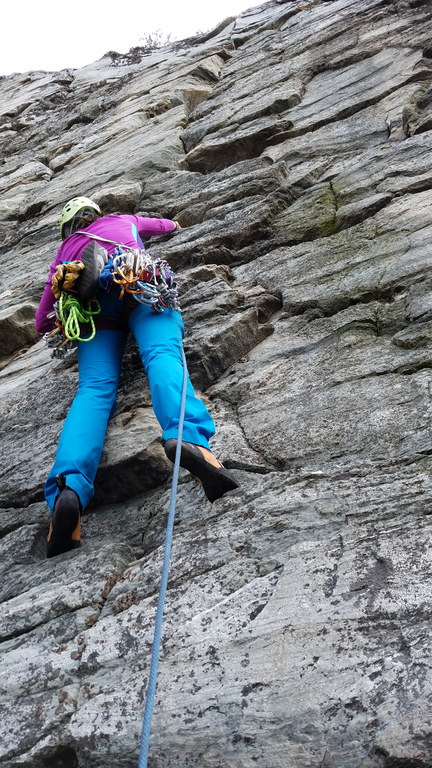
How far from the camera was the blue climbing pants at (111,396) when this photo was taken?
4234 millimetres

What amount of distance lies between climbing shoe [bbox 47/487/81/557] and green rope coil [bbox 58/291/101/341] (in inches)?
53.8

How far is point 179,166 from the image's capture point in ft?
34.4

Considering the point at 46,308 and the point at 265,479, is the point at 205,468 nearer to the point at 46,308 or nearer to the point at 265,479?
the point at 265,479

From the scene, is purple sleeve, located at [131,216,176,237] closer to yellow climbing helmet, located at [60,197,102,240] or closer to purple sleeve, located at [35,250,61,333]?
yellow climbing helmet, located at [60,197,102,240]

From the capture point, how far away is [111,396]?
16.3ft

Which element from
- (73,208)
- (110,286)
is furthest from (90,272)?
(73,208)

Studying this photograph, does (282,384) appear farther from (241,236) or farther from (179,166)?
(179,166)

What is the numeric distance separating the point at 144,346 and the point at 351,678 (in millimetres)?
Answer: 2720

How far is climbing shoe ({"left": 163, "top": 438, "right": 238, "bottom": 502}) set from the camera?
12.8ft

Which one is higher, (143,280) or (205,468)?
(143,280)

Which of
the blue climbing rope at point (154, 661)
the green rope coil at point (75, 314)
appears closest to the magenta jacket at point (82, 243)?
the green rope coil at point (75, 314)

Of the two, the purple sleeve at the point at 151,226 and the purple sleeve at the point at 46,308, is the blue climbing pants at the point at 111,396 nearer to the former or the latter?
the purple sleeve at the point at 46,308

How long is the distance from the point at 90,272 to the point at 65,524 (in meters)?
1.94

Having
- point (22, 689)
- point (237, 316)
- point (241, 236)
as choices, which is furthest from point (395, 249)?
point (22, 689)
